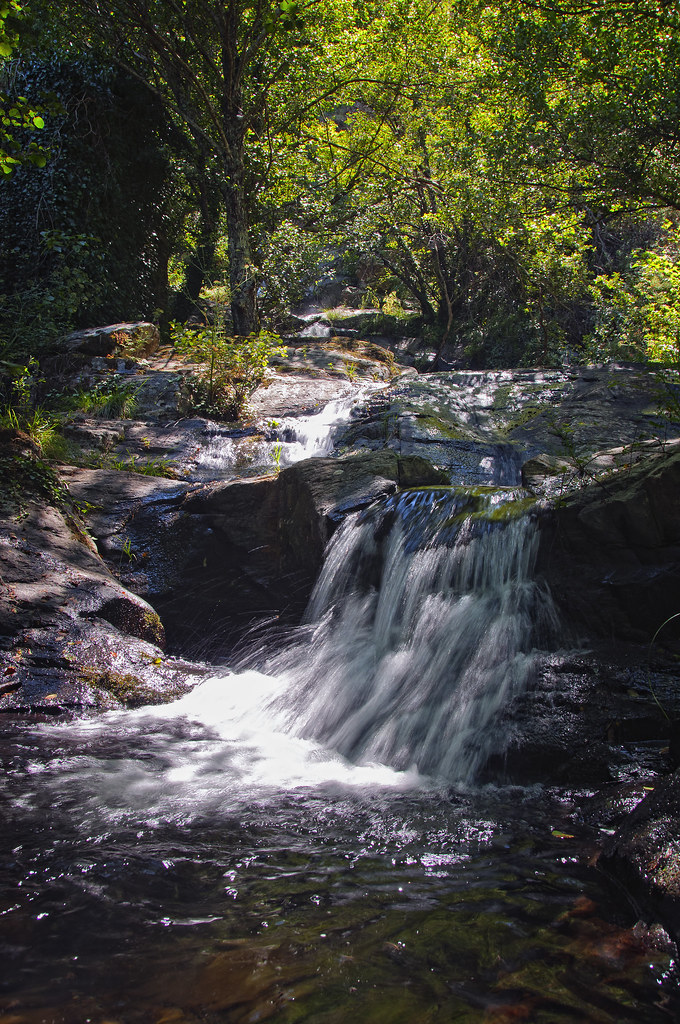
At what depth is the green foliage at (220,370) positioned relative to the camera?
10555mm

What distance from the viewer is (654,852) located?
2502mm

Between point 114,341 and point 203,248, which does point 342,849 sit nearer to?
point 114,341

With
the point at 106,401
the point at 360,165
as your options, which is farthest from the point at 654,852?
the point at 360,165

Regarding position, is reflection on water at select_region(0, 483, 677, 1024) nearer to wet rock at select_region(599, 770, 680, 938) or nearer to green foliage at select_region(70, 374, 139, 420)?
wet rock at select_region(599, 770, 680, 938)

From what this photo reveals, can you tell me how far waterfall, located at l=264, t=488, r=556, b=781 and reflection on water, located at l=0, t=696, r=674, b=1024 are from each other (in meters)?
0.60

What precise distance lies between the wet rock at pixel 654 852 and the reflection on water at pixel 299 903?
0.11m

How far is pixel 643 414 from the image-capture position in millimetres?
8977

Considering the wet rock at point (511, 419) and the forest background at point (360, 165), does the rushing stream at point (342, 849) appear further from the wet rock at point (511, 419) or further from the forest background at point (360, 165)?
the forest background at point (360, 165)

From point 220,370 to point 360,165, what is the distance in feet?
32.3

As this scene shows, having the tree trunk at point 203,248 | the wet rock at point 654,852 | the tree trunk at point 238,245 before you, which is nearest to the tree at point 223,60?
the tree trunk at point 238,245

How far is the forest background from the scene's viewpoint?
10.6 metres

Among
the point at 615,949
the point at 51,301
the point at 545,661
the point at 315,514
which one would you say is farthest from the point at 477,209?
the point at 615,949

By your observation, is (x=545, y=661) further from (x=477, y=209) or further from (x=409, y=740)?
(x=477, y=209)

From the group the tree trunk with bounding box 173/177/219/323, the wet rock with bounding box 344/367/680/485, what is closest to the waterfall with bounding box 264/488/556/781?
the wet rock with bounding box 344/367/680/485
